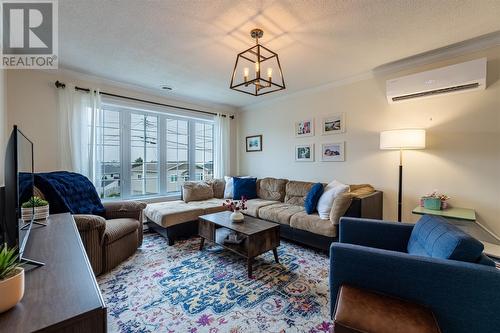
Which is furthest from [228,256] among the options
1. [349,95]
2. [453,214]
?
[349,95]

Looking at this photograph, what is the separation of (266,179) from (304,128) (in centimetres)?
120

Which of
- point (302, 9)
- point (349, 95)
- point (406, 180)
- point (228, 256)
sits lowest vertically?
point (228, 256)

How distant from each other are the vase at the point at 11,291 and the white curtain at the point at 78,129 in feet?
9.44

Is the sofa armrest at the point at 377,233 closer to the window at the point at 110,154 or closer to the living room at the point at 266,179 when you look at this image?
the living room at the point at 266,179

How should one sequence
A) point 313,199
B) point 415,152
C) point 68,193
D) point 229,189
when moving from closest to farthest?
1. point 68,193
2. point 415,152
3. point 313,199
4. point 229,189

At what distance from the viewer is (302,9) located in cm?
186

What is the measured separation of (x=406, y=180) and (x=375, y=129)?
0.80 meters

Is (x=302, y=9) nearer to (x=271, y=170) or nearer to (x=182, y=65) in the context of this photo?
(x=182, y=65)

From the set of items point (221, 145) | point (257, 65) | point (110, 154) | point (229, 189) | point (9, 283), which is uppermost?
point (257, 65)

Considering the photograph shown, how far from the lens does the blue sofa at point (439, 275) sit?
1.08 metres

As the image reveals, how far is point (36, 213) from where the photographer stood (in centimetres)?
185

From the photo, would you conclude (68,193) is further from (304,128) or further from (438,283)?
(304,128)

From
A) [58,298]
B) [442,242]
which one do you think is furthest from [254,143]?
[58,298]

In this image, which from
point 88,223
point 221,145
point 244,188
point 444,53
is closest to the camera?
point 88,223
